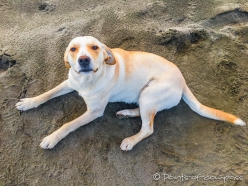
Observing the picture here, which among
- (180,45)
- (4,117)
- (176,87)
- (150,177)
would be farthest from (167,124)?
(4,117)

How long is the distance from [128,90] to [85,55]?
77 centimetres

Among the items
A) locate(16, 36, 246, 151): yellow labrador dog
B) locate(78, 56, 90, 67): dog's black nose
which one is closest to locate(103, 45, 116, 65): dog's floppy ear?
locate(16, 36, 246, 151): yellow labrador dog

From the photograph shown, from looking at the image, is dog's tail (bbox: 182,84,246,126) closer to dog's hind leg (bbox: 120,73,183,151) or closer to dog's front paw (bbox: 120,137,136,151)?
dog's hind leg (bbox: 120,73,183,151)

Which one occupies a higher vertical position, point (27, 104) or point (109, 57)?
point (109, 57)

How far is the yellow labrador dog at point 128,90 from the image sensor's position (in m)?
2.75

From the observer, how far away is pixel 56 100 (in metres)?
3.14

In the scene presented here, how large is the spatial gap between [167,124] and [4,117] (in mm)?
1894

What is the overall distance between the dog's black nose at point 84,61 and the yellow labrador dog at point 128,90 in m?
0.20

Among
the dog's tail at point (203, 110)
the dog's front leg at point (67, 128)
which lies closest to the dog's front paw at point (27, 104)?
the dog's front leg at point (67, 128)

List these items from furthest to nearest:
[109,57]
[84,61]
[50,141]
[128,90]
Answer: [128,90], [50,141], [109,57], [84,61]

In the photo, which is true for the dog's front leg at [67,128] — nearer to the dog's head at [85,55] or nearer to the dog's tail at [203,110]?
the dog's head at [85,55]

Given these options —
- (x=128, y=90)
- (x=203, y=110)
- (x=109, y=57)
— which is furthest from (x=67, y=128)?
(x=203, y=110)

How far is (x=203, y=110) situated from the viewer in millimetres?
3021

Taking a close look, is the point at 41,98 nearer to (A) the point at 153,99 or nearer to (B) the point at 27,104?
(B) the point at 27,104
